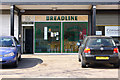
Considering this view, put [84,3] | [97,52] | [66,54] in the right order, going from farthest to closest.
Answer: [66,54] < [84,3] < [97,52]

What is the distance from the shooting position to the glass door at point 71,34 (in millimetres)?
15805

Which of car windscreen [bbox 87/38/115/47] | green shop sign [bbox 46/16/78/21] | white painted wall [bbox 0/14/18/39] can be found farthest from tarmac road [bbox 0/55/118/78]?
white painted wall [bbox 0/14/18/39]

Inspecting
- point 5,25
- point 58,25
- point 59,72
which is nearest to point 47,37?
point 58,25

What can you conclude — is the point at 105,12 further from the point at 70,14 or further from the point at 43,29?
the point at 43,29

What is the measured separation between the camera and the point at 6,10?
15805 millimetres

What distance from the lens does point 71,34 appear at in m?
15.9

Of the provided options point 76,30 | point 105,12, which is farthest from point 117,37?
point 76,30

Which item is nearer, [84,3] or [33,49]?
[84,3]

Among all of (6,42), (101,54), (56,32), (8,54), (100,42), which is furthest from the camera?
(56,32)

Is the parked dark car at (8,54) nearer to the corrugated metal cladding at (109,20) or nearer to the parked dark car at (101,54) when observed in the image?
the parked dark car at (101,54)

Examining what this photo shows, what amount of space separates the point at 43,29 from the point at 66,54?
291cm

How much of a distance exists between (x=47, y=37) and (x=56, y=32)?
2.90ft

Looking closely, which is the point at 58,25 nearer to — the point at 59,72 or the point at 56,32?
the point at 56,32

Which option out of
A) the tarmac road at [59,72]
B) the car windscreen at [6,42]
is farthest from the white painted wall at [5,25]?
the tarmac road at [59,72]
